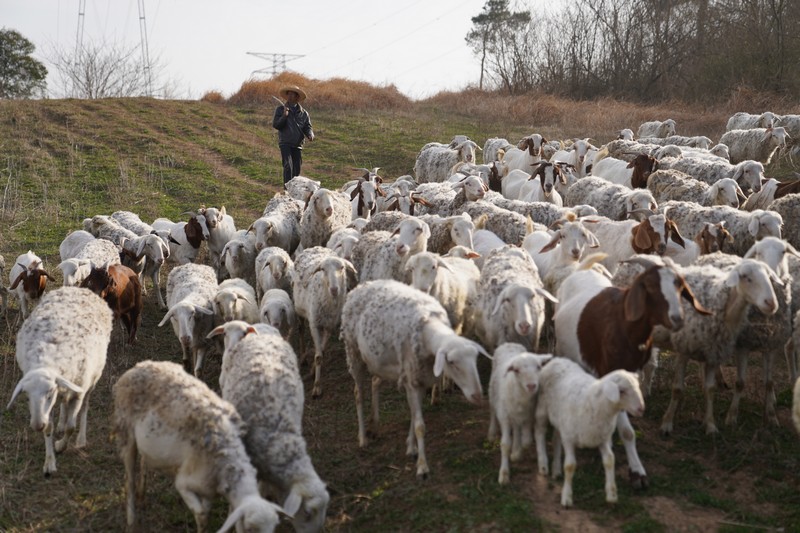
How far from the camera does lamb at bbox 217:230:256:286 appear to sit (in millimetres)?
11031

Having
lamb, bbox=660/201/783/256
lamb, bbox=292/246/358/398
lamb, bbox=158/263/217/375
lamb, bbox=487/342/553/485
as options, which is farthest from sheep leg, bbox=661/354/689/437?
lamb, bbox=158/263/217/375


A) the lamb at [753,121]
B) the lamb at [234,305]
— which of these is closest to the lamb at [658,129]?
the lamb at [753,121]

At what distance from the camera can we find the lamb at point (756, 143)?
17.4 m

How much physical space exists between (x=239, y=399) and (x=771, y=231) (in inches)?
246

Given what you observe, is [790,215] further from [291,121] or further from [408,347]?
[291,121]

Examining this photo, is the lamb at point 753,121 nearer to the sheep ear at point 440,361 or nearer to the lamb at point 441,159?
the lamb at point 441,159

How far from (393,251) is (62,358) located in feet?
12.1

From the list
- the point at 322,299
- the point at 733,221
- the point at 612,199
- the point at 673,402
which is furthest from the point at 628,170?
the point at 673,402

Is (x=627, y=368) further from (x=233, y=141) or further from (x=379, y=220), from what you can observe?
(x=233, y=141)

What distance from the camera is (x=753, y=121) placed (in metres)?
21.2

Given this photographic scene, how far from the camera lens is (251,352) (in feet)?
21.5

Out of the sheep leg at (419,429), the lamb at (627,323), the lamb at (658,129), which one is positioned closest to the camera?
the lamb at (627,323)

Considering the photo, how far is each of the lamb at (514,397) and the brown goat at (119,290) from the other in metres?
4.56

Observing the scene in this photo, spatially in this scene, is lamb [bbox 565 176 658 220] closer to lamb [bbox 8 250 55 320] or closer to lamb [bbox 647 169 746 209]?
lamb [bbox 647 169 746 209]
